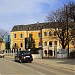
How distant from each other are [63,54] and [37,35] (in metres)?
64.0

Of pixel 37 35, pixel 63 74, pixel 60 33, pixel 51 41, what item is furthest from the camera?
pixel 37 35

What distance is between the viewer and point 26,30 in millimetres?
126188

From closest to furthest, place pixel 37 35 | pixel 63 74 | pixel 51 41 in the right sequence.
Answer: pixel 63 74 → pixel 51 41 → pixel 37 35

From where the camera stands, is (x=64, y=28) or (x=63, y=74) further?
(x=64, y=28)

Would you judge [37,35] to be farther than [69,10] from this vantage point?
Yes

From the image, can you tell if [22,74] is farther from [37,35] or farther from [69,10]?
[37,35]

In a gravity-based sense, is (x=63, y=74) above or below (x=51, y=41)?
below

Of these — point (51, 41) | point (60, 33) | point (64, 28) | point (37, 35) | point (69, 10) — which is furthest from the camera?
point (37, 35)

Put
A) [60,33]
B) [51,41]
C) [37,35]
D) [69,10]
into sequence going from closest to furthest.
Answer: [69,10]
[60,33]
[51,41]
[37,35]

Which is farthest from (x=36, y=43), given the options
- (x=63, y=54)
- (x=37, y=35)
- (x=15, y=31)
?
(x=63, y=54)

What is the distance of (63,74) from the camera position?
22.2 metres

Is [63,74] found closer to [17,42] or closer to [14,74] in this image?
[14,74]

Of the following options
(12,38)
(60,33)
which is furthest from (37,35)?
(60,33)

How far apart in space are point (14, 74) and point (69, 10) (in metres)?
34.7
